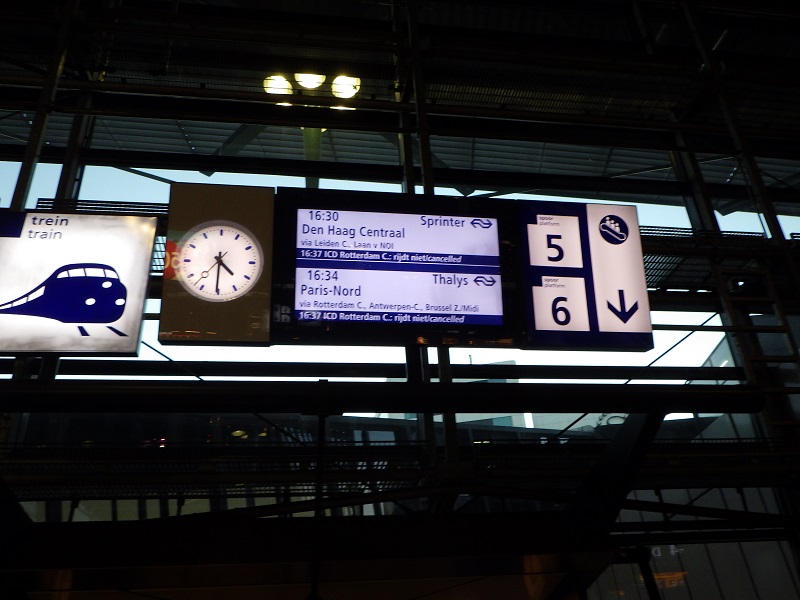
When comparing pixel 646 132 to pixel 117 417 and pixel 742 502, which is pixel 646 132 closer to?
pixel 742 502

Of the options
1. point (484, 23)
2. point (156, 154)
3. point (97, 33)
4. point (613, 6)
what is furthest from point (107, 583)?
point (613, 6)

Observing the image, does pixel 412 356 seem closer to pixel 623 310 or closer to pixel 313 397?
pixel 623 310

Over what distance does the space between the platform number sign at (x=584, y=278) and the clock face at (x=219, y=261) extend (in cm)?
240

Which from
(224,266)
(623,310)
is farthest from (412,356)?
(623,310)

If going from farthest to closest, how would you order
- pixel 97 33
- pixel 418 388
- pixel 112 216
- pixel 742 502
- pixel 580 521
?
pixel 97 33
pixel 742 502
pixel 112 216
pixel 580 521
pixel 418 388

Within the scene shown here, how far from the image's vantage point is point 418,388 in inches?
126

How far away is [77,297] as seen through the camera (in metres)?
6.13

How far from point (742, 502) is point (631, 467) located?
5.41 m

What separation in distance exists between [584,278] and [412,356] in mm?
1956

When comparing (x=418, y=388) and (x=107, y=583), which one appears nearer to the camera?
(x=418, y=388)

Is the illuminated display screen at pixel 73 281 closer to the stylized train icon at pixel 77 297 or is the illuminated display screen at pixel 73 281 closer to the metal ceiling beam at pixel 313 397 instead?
the stylized train icon at pixel 77 297

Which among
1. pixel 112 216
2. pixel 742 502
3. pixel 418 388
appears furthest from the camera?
pixel 742 502

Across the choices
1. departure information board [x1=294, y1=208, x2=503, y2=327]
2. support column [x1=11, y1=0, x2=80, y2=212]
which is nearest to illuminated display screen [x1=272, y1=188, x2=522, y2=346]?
departure information board [x1=294, y1=208, x2=503, y2=327]

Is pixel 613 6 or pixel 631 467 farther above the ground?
pixel 613 6
